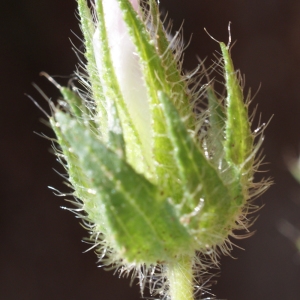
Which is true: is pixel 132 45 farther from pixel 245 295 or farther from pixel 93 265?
pixel 245 295

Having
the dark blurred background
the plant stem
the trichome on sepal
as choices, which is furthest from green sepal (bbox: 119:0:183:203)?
the dark blurred background

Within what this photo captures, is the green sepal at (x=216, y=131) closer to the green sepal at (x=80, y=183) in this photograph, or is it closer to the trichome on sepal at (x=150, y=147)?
the trichome on sepal at (x=150, y=147)

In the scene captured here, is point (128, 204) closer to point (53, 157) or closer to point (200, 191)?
point (200, 191)

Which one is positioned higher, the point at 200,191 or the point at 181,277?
the point at 200,191

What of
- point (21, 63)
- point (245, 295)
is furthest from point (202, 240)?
point (245, 295)

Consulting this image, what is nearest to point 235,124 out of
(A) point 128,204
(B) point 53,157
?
(A) point 128,204

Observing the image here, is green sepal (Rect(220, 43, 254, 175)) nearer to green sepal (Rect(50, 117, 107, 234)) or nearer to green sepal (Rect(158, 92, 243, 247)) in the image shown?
green sepal (Rect(158, 92, 243, 247))
